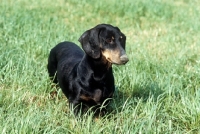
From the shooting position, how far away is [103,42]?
2.94 meters

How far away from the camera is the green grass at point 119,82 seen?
2836 millimetres

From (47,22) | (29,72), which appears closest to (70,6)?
(47,22)

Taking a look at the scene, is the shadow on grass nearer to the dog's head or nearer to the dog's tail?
the dog's tail

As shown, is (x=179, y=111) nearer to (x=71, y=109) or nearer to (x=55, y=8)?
(x=71, y=109)

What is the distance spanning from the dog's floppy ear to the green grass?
53 cm

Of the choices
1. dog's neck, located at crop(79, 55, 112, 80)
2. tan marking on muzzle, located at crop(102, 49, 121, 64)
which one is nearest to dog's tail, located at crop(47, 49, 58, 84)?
dog's neck, located at crop(79, 55, 112, 80)

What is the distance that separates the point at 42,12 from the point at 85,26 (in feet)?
3.33

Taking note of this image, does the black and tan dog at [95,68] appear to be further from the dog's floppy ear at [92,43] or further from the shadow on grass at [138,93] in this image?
the shadow on grass at [138,93]

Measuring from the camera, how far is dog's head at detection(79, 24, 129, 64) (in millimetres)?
2875

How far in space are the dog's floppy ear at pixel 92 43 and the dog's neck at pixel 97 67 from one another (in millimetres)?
101

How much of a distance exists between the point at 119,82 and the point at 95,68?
2.80ft

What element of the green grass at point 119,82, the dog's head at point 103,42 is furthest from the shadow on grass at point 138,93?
the dog's head at point 103,42

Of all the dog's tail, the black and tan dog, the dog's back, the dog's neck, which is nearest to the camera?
the black and tan dog

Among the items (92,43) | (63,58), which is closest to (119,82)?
(63,58)
